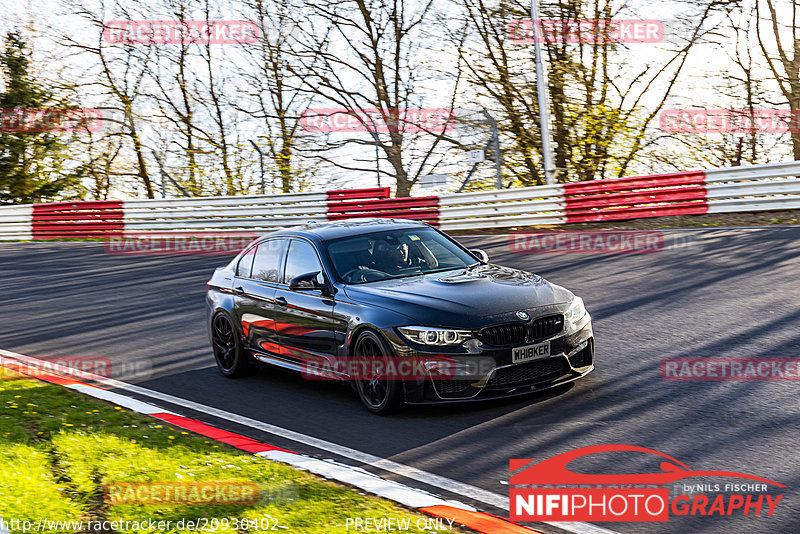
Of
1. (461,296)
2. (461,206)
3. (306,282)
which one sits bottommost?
(461,296)

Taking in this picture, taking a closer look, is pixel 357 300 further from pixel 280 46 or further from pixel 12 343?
pixel 280 46

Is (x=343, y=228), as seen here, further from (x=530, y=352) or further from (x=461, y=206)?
(x=461, y=206)

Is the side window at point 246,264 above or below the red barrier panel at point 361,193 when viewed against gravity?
below

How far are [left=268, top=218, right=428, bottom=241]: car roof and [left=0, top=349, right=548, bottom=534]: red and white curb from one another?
7.00 feet

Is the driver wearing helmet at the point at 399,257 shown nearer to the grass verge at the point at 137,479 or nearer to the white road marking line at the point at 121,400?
the white road marking line at the point at 121,400

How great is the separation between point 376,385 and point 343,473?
1638 mm

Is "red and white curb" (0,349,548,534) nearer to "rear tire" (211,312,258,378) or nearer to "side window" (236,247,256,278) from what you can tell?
"rear tire" (211,312,258,378)

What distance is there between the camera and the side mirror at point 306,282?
25.2 feet

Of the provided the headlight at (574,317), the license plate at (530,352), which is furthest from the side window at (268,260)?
the headlight at (574,317)

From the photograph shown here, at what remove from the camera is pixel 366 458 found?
19.8 feet

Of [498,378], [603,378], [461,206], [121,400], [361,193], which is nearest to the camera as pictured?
[498,378]

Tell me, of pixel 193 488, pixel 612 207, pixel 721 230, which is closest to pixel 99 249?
pixel 612 207

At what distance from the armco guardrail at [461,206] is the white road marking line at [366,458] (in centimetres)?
1234

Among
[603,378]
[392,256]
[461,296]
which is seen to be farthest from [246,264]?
[603,378]
